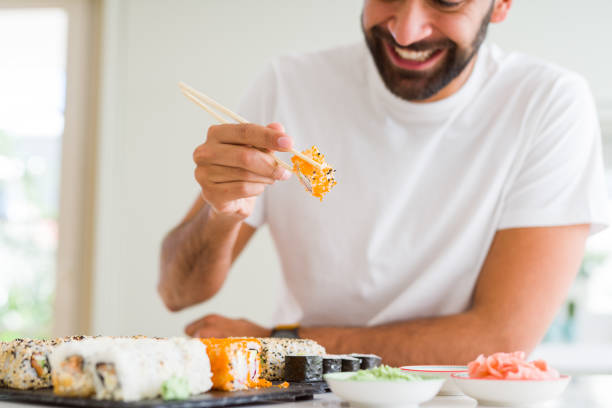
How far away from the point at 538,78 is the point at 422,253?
2.05 ft

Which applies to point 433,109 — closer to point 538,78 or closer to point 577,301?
point 538,78

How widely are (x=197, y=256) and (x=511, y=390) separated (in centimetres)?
109

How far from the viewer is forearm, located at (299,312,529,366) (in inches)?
→ 63.1

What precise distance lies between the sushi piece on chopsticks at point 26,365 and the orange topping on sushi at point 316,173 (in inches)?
20.0

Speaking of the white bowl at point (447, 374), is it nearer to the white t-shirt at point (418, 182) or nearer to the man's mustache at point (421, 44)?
the white t-shirt at point (418, 182)

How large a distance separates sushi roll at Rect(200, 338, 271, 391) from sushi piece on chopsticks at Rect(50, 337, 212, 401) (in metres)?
0.03

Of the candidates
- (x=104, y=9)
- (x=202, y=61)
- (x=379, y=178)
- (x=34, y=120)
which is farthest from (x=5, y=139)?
(x=379, y=178)

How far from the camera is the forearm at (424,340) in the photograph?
160 centimetres

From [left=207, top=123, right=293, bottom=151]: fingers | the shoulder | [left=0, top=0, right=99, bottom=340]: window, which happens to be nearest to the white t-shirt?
the shoulder

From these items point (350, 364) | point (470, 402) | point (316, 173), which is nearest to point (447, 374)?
point (470, 402)

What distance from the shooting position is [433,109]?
6.57ft

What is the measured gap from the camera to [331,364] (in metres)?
1.17

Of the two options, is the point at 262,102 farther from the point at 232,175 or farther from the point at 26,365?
the point at 26,365

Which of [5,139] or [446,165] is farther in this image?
[5,139]
